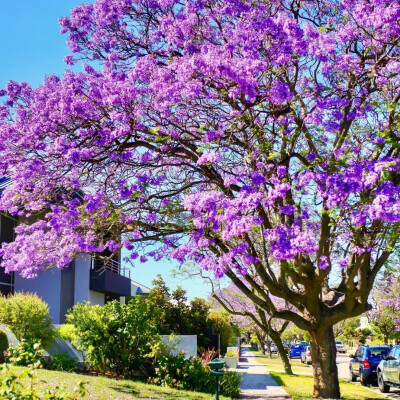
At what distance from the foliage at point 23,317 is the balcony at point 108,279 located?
6.49 meters

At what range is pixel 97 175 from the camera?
42.7ft

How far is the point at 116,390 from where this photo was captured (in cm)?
1188

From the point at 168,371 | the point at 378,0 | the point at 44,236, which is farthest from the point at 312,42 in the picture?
the point at 168,371

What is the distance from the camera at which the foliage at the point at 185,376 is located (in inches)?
575

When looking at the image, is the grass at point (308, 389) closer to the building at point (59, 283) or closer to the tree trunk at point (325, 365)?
the tree trunk at point (325, 365)

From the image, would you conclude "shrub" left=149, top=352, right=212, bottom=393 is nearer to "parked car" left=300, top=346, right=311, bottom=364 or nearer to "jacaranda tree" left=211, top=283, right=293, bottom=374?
"jacaranda tree" left=211, top=283, right=293, bottom=374

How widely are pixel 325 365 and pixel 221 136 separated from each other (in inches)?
270

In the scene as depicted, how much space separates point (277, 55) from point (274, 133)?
1853 mm

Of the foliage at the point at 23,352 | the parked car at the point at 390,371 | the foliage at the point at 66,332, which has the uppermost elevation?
the foliage at the point at 66,332

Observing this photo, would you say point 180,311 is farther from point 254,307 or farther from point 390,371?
point 390,371

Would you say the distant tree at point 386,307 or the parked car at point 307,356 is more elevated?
the distant tree at point 386,307

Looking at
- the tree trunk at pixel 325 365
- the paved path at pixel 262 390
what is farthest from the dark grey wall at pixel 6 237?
the tree trunk at pixel 325 365

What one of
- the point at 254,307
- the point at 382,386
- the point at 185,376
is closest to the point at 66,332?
the point at 185,376

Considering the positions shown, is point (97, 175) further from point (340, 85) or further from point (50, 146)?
point (340, 85)
